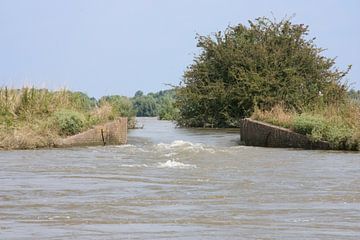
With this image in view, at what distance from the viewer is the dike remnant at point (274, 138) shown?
81.9ft

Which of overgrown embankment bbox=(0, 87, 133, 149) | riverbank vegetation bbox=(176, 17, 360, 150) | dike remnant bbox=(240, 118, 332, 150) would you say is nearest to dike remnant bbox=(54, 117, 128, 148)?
overgrown embankment bbox=(0, 87, 133, 149)

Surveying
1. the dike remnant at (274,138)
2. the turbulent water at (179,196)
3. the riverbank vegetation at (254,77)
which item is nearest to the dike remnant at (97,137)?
the turbulent water at (179,196)

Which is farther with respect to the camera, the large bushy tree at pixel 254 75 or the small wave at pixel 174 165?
the large bushy tree at pixel 254 75

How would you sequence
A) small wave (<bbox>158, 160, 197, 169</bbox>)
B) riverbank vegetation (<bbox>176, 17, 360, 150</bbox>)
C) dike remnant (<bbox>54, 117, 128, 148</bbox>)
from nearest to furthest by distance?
1. small wave (<bbox>158, 160, 197, 169</bbox>)
2. dike remnant (<bbox>54, 117, 128, 148</bbox>)
3. riverbank vegetation (<bbox>176, 17, 360, 150</bbox>)

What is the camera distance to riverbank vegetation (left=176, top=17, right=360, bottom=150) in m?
42.9

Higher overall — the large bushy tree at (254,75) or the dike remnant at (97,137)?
the large bushy tree at (254,75)

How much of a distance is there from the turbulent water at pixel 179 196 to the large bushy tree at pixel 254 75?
72.0 ft

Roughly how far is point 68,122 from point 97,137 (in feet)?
3.90

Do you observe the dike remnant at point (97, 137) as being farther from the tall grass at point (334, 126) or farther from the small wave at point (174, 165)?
the small wave at point (174, 165)

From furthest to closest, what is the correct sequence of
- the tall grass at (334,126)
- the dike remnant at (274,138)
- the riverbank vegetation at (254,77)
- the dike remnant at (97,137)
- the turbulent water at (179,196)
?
the riverbank vegetation at (254,77)
the dike remnant at (274,138)
the dike remnant at (97,137)
the tall grass at (334,126)
the turbulent water at (179,196)

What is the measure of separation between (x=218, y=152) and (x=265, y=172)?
19.2ft

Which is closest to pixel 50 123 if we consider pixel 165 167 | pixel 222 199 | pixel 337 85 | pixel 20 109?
pixel 20 109

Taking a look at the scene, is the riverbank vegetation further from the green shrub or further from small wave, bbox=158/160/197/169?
small wave, bbox=158/160/197/169

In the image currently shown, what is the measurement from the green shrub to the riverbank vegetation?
Answer: 55.1 feet
